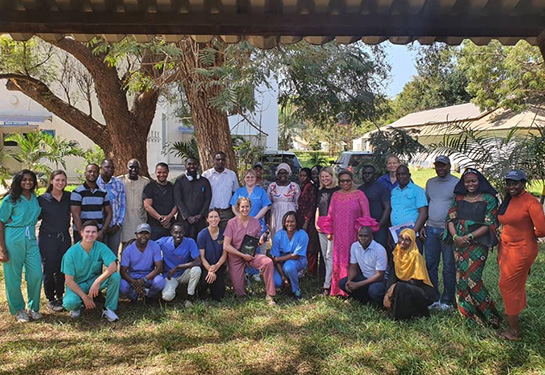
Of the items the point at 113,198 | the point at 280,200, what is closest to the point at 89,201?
the point at 113,198

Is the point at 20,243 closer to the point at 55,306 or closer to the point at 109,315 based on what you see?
the point at 55,306

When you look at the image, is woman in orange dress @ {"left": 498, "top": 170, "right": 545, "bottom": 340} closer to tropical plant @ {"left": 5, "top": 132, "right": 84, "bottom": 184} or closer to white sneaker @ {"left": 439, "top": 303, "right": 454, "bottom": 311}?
white sneaker @ {"left": 439, "top": 303, "right": 454, "bottom": 311}

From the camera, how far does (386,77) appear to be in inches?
427

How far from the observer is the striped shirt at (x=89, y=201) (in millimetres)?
5586

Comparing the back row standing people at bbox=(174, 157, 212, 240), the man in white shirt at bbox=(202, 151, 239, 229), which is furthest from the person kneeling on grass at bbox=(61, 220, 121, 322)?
the man in white shirt at bbox=(202, 151, 239, 229)

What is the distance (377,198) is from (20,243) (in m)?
4.19

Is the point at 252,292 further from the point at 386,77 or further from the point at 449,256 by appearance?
the point at 386,77

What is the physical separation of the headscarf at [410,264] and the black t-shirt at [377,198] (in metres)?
0.79

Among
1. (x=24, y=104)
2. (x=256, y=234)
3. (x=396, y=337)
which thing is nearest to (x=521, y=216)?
(x=396, y=337)

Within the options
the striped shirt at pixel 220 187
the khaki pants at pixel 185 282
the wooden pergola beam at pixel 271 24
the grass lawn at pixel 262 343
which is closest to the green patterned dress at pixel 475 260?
the grass lawn at pixel 262 343

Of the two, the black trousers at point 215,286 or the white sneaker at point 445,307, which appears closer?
the white sneaker at point 445,307

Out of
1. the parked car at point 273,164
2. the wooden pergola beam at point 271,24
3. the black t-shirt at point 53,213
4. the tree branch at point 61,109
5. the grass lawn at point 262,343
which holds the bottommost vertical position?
the grass lawn at point 262,343

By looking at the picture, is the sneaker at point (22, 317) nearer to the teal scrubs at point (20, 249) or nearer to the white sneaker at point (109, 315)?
the teal scrubs at point (20, 249)

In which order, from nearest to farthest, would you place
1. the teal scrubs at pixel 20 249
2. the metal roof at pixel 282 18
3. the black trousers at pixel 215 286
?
1. the metal roof at pixel 282 18
2. the teal scrubs at pixel 20 249
3. the black trousers at pixel 215 286
